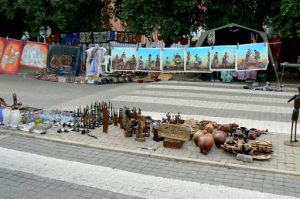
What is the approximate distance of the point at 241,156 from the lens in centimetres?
793

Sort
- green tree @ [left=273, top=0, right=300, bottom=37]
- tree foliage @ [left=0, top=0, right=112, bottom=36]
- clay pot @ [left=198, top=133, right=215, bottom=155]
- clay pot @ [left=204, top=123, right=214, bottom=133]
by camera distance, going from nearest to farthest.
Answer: clay pot @ [left=198, top=133, right=215, bottom=155]
clay pot @ [left=204, top=123, right=214, bottom=133]
green tree @ [left=273, top=0, right=300, bottom=37]
tree foliage @ [left=0, top=0, right=112, bottom=36]

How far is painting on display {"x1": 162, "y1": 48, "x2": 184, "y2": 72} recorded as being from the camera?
19.5 meters

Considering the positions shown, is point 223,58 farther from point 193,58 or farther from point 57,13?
point 57,13

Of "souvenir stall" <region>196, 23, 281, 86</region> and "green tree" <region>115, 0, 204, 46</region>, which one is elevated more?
"green tree" <region>115, 0, 204, 46</region>

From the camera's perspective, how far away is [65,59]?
2123 centimetres

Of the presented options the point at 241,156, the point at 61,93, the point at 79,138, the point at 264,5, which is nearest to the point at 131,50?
the point at 61,93

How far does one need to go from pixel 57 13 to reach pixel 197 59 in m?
10.1

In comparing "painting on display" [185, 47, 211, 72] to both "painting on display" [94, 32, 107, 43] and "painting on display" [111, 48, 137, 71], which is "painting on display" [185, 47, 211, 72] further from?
"painting on display" [94, 32, 107, 43]

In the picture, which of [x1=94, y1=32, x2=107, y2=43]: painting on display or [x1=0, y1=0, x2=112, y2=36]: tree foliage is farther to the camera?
[x1=94, y1=32, x2=107, y2=43]: painting on display

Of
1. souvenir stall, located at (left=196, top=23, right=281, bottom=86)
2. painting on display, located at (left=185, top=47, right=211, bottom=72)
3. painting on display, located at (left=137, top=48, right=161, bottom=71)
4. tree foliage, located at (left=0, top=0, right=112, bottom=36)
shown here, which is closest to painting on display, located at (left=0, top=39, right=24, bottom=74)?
painting on display, located at (left=137, top=48, right=161, bottom=71)

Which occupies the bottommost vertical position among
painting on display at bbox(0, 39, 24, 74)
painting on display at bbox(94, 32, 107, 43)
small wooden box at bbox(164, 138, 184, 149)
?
small wooden box at bbox(164, 138, 184, 149)

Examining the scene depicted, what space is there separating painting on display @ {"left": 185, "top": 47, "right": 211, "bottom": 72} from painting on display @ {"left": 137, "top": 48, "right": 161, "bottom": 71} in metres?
1.58

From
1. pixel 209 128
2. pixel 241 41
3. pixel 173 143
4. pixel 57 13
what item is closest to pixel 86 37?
pixel 57 13

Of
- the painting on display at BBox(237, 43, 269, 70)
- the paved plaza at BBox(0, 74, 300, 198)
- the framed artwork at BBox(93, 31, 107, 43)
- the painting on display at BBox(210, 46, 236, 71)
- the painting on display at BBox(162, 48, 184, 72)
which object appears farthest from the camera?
the framed artwork at BBox(93, 31, 107, 43)
